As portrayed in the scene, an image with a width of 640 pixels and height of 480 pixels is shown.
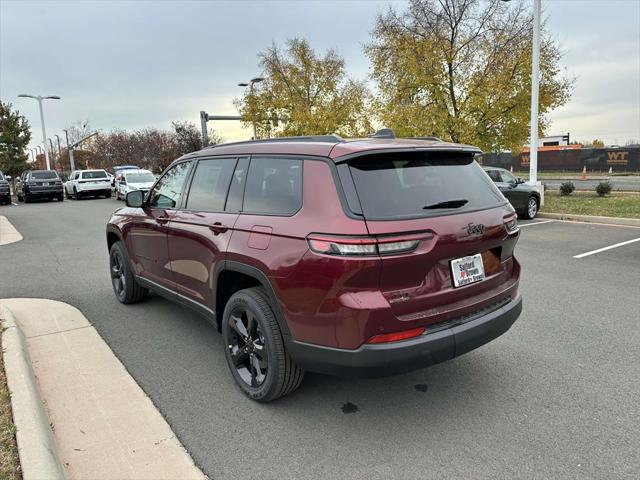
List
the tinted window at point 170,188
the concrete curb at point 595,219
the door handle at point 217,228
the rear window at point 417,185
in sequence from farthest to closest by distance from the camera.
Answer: the concrete curb at point 595,219 → the tinted window at point 170,188 → the door handle at point 217,228 → the rear window at point 417,185

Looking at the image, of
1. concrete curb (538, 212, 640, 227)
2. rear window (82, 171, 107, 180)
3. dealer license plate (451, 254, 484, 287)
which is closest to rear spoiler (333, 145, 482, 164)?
dealer license plate (451, 254, 484, 287)

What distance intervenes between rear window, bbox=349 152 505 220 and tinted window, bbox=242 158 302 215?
0.43 metres

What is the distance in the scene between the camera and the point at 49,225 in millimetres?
14320

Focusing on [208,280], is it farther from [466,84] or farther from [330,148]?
[466,84]

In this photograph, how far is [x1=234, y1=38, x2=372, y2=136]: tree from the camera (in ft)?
86.9

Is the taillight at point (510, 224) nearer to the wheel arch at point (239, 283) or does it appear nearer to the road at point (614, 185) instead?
the wheel arch at point (239, 283)

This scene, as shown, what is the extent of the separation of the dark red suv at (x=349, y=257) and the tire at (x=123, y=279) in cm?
195

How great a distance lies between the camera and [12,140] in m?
33.6

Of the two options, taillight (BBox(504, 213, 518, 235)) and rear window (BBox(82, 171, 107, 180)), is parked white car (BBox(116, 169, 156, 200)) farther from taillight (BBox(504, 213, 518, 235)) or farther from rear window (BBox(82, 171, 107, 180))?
taillight (BBox(504, 213, 518, 235))

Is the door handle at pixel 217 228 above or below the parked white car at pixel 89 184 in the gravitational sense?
below

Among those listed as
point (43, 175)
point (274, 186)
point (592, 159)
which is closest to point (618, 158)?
point (592, 159)

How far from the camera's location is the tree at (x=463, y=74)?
51.7ft

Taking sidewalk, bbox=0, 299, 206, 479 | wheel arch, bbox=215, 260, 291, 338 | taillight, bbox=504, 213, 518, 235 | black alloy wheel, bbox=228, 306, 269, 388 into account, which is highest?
taillight, bbox=504, 213, 518, 235

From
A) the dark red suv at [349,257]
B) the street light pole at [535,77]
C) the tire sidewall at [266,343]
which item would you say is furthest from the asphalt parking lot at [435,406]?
the street light pole at [535,77]
